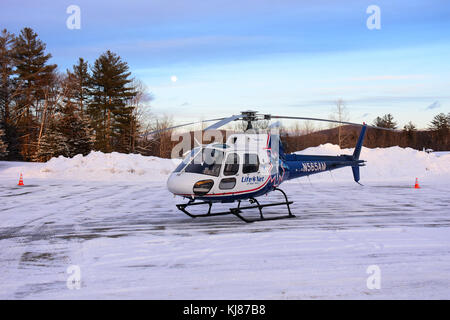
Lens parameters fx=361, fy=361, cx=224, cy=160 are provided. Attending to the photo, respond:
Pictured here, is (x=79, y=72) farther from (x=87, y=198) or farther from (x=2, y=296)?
(x=2, y=296)

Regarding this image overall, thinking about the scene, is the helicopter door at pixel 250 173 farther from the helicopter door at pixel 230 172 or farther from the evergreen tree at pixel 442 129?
the evergreen tree at pixel 442 129

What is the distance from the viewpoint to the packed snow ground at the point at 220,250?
484cm

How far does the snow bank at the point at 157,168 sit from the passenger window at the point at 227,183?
538 inches

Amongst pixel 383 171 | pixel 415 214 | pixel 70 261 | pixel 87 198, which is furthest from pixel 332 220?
pixel 383 171

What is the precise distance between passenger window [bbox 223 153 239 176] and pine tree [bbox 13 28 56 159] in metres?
40.6

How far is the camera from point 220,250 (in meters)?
6.66

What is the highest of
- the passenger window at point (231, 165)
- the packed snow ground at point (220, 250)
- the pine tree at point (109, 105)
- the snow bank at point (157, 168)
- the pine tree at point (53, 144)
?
the pine tree at point (109, 105)

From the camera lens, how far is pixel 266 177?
9469mm

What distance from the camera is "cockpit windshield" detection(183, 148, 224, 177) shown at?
8617 mm

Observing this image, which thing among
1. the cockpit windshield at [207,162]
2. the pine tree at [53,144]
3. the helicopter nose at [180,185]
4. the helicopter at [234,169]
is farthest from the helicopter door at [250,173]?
the pine tree at [53,144]

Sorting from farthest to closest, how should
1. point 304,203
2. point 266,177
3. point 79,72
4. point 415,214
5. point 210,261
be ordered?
1. point 79,72
2. point 304,203
3. point 415,214
4. point 266,177
5. point 210,261

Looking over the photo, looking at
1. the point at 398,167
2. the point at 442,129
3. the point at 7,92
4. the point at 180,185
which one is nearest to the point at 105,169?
the point at 180,185
